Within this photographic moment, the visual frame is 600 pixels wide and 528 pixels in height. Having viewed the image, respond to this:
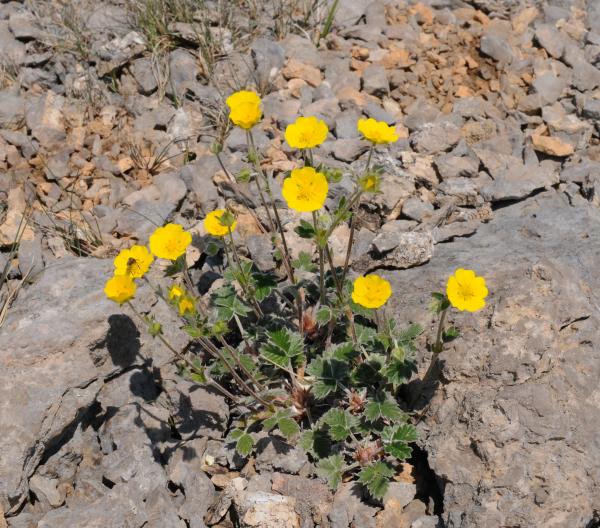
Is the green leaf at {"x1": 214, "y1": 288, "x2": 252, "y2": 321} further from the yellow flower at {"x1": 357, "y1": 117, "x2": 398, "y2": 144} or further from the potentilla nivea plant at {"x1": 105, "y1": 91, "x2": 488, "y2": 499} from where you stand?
the yellow flower at {"x1": 357, "y1": 117, "x2": 398, "y2": 144}

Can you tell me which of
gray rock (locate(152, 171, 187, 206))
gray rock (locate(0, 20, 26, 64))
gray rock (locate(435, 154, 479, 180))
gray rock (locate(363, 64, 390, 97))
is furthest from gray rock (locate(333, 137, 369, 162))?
gray rock (locate(0, 20, 26, 64))

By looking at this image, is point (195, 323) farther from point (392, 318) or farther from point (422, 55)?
point (422, 55)

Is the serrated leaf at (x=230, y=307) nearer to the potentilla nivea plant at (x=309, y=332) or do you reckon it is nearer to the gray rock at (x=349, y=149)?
the potentilla nivea plant at (x=309, y=332)

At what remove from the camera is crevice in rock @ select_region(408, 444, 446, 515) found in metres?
3.46

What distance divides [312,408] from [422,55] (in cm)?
349

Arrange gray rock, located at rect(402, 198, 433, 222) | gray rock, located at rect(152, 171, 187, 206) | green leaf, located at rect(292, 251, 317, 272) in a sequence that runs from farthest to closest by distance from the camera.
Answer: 1. gray rock, located at rect(152, 171, 187, 206)
2. gray rock, located at rect(402, 198, 433, 222)
3. green leaf, located at rect(292, 251, 317, 272)

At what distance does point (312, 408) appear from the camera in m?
3.93

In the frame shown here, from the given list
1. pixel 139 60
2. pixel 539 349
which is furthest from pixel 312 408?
pixel 139 60

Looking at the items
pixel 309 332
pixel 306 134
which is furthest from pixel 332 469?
pixel 306 134

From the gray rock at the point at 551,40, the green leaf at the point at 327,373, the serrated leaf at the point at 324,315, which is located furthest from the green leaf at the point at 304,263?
the gray rock at the point at 551,40

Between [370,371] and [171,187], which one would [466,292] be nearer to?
[370,371]

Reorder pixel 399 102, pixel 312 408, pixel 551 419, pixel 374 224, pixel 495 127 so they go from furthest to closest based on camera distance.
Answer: pixel 399 102 → pixel 495 127 → pixel 374 224 → pixel 312 408 → pixel 551 419

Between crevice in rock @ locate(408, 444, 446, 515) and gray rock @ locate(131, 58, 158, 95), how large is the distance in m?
3.60

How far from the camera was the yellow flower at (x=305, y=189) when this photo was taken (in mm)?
3318
